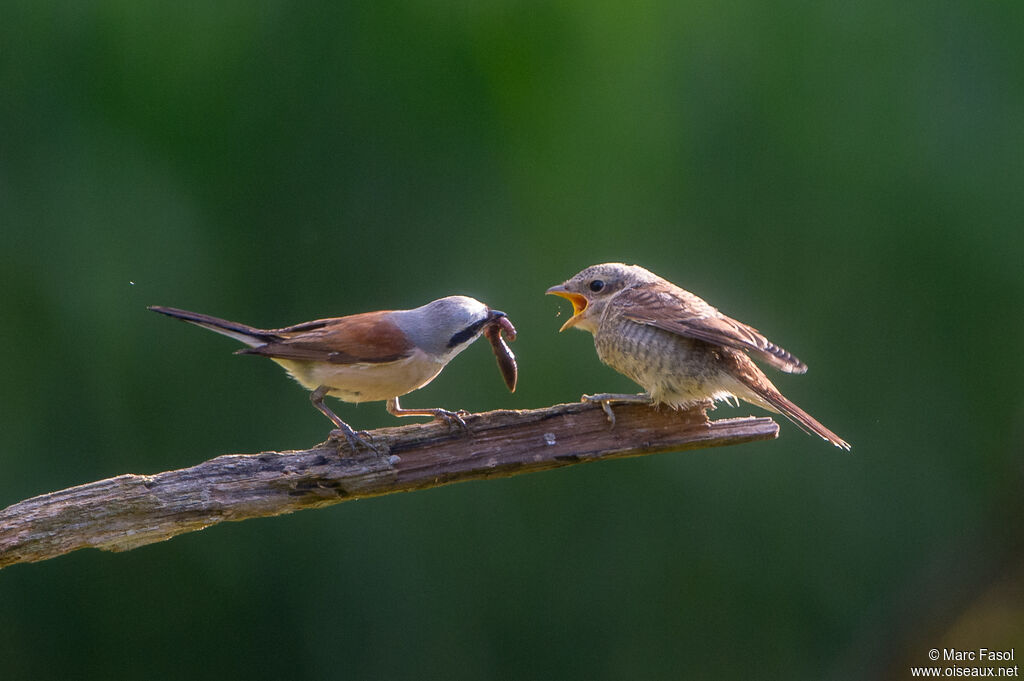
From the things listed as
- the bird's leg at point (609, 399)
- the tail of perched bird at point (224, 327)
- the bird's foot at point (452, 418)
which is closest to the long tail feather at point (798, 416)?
the bird's leg at point (609, 399)

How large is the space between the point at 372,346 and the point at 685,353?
1.13m

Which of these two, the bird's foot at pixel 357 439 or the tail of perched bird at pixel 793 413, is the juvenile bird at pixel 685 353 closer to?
the tail of perched bird at pixel 793 413

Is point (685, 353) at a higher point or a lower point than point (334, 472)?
higher

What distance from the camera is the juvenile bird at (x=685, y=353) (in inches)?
111

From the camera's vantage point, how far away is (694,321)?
9.61 ft

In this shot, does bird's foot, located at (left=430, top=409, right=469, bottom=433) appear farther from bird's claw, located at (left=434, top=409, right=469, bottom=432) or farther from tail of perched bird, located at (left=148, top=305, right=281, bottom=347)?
tail of perched bird, located at (left=148, top=305, right=281, bottom=347)

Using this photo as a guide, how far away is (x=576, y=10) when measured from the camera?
13.1 feet

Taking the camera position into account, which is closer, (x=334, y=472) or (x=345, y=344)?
(x=334, y=472)

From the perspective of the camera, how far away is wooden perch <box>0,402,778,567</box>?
241 centimetres

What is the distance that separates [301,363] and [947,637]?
3.38 metres

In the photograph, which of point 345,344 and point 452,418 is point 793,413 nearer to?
point 452,418

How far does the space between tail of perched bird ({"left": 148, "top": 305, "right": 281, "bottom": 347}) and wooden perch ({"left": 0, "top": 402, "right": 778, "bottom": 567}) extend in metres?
0.43

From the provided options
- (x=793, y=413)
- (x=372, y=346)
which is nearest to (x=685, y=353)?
(x=793, y=413)

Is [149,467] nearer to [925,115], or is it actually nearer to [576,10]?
[576,10]
